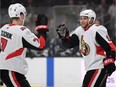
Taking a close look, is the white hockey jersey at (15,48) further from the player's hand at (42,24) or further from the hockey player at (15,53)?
the player's hand at (42,24)

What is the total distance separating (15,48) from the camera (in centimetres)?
648

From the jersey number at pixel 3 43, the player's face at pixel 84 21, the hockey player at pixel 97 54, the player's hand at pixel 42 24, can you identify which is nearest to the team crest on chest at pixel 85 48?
the hockey player at pixel 97 54

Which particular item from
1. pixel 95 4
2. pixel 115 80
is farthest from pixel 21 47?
pixel 95 4

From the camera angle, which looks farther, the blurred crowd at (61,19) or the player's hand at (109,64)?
the blurred crowd at (61,19)

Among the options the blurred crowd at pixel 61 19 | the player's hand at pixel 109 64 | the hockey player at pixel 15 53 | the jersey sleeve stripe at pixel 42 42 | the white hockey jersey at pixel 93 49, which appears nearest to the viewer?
the hockey player at pixel 15 53

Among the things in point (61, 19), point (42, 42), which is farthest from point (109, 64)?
point (61, 19)

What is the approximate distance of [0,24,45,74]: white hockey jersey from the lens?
6.48 meters

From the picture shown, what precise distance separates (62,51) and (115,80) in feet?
8.07

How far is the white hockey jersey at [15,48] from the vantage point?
648 centimetres

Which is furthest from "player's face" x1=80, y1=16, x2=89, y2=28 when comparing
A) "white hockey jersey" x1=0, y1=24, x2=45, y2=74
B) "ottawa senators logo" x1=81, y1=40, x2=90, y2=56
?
"white hockey jersey" x1=0, y1=24, x2=45, y2=74

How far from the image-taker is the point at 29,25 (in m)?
12.8

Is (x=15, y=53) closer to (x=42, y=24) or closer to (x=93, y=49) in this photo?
(x=42, y=24)

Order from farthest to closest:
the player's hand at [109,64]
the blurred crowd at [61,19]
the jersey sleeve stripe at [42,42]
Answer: the blurred crowd at [61,19] → the player's hand at [109,64] → the jersey sleeve stripe at [42,42]

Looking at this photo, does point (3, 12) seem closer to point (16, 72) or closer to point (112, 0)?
point (112, 0)
